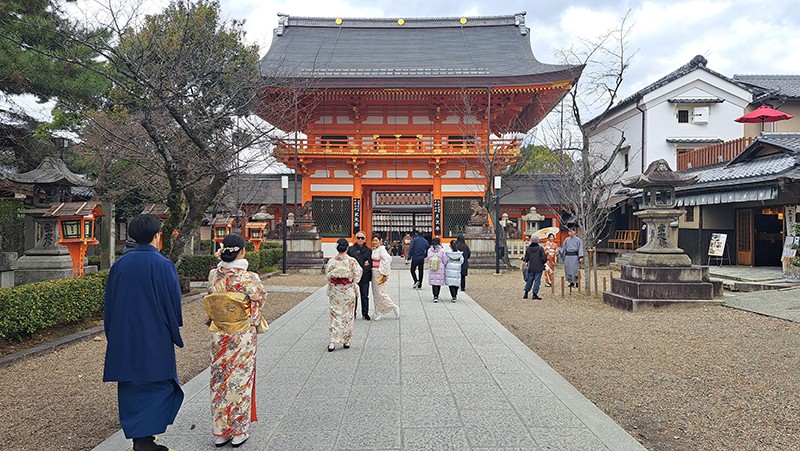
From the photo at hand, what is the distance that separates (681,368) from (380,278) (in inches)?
184

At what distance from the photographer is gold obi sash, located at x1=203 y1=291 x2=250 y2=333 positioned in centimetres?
371

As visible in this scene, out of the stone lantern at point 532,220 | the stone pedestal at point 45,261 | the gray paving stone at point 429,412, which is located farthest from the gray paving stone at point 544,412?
the stone lantern at point 532,220

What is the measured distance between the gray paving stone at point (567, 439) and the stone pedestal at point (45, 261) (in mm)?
9141

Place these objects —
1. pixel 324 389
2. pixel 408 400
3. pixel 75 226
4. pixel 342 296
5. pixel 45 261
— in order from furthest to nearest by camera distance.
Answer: pixel 75 226 → pixel 45 261 → pixel 342 296 → pixel 324 389 → pixel 408 400

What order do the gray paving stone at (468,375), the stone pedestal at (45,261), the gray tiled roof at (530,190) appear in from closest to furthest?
the gray paving stone at (468,375) < the stone pedestal at (45,261) < the gray tiled roof at (530,190)

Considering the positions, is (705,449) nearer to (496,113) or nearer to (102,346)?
(102,346)

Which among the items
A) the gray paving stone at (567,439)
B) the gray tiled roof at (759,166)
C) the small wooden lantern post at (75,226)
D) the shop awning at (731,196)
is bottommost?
the gray paving stone at (567,439)

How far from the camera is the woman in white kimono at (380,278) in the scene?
28.6ft

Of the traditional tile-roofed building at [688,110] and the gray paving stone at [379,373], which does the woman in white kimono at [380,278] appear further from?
the traditional tile-roofed building at [688,110]

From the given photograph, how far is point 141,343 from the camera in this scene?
10.8ft

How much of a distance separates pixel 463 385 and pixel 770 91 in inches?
1026

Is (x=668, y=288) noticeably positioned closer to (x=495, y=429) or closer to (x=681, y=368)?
(x=681, y=368)

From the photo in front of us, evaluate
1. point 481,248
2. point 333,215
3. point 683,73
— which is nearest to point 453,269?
point 481,248

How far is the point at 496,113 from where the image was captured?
22.6 m
